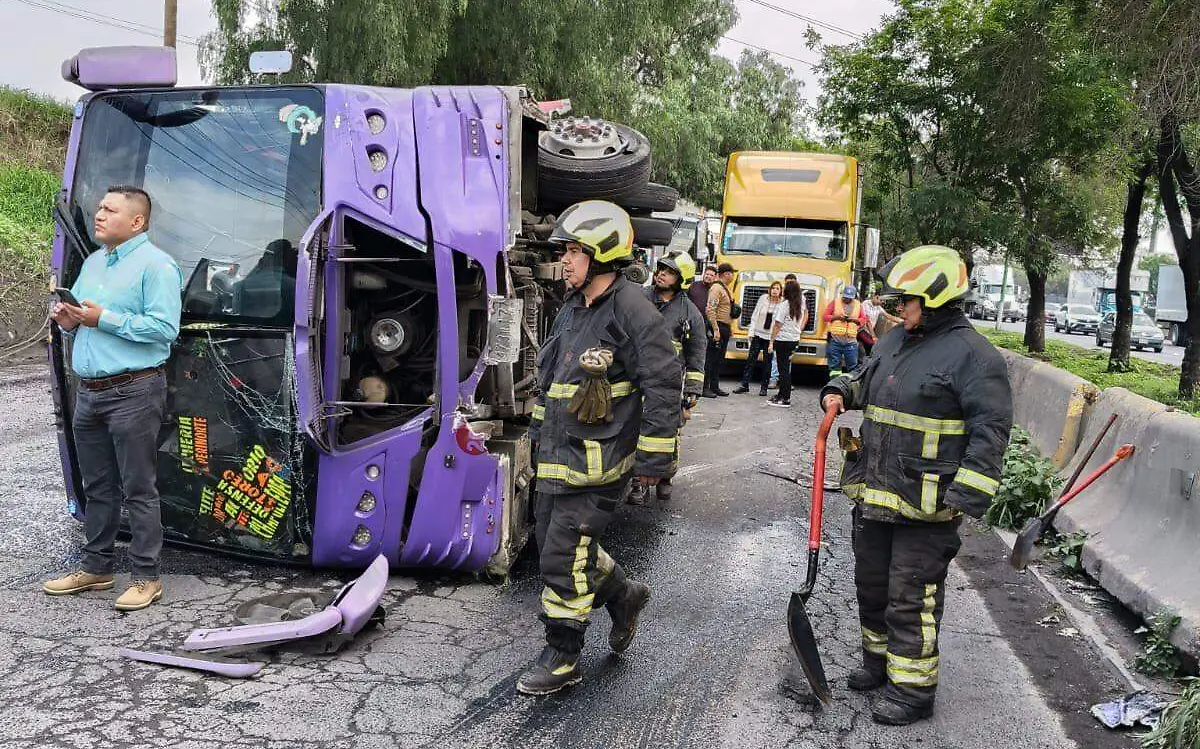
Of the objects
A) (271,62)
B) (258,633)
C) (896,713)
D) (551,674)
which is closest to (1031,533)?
(896,713)

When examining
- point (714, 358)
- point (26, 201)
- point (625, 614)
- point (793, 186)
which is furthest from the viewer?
point (793, 186)

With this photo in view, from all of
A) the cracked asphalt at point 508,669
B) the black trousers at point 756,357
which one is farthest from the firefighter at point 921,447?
the black trousers at point 756,357

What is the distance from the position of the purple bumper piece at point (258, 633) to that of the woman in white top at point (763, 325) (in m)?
10.2

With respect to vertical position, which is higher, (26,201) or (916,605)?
(26,201)

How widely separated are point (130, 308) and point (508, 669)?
2281 mm

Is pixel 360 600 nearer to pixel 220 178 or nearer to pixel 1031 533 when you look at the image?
pixel 220 178

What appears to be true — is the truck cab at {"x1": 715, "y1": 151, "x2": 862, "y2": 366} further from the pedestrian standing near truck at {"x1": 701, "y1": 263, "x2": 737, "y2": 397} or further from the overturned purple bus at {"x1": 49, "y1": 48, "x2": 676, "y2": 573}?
the overturned purple bus at {"x1": 49, "y1": 48, "x2": 676, "y2": 573}

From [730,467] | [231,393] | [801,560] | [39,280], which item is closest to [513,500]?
[231,393]

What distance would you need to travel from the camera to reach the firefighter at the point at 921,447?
3.93 m

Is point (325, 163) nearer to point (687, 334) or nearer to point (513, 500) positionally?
point (513, 500)

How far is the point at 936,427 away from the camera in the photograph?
4020 millimetres

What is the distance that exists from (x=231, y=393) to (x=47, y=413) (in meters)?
5.38

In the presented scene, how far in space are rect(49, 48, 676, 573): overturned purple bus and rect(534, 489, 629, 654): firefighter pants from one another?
1.02 meters

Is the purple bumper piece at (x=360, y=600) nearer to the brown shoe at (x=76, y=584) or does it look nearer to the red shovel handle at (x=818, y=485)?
the brown shoe at (x=76, y=584)
